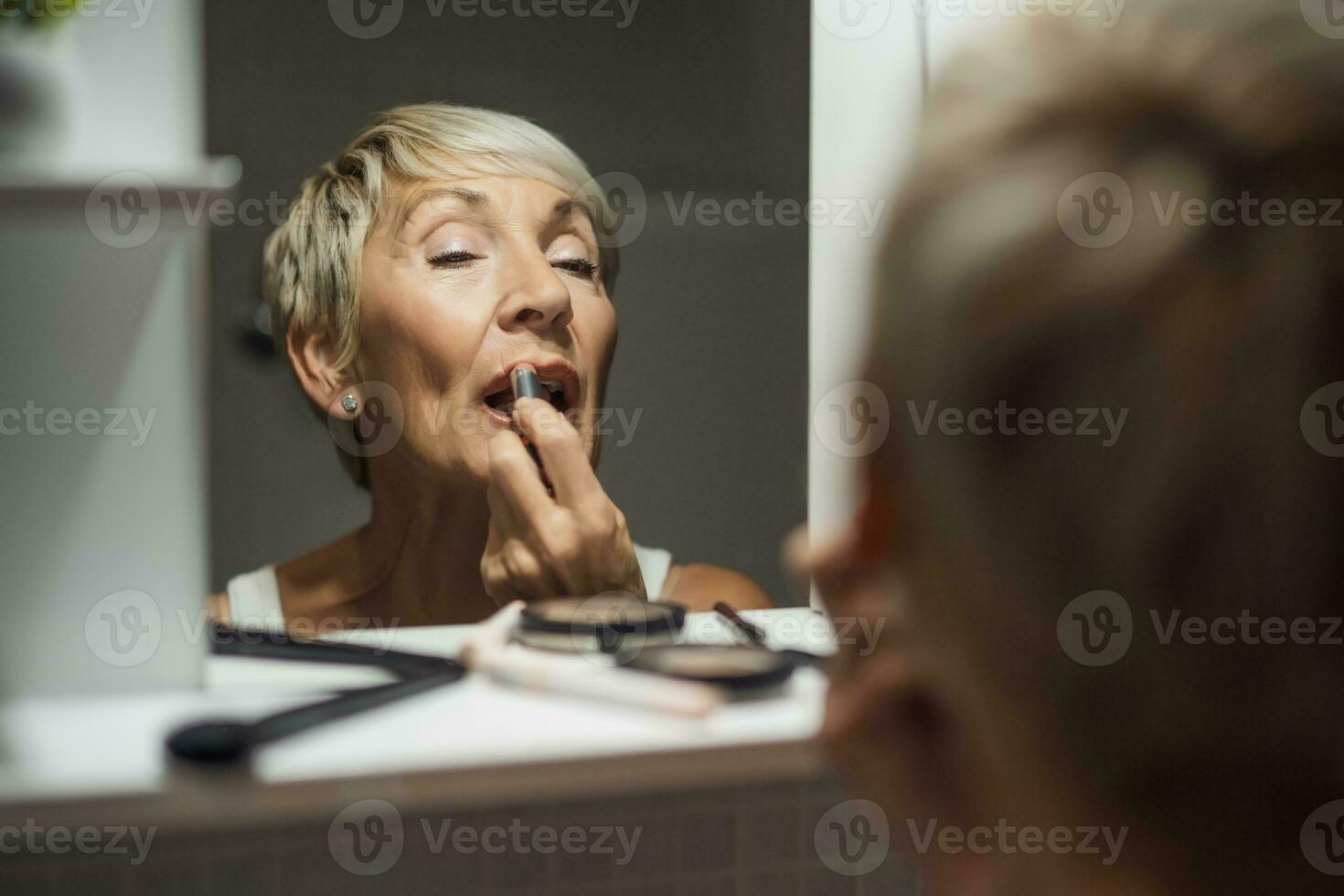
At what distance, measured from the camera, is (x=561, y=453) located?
0.89 m

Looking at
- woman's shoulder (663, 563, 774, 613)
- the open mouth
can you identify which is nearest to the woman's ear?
the open mouth

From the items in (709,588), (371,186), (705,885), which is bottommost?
(705,885)

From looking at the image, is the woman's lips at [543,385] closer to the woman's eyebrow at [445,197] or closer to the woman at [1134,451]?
the woman's eyebrow at [445,197]

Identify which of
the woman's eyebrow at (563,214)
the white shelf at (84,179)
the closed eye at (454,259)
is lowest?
the white shelf at (84,179)

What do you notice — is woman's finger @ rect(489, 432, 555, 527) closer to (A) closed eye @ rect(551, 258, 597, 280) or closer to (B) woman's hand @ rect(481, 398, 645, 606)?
(B) woman's hand @ rect(481, 398, 645, 606)

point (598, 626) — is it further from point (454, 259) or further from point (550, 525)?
point (454, 259)

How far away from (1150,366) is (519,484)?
2.23 ft

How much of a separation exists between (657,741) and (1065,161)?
281 millimetres

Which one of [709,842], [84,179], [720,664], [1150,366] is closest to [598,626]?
[720,664]

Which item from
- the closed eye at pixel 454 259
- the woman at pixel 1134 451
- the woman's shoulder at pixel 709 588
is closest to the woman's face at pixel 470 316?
the closed eye at pixel 454 259

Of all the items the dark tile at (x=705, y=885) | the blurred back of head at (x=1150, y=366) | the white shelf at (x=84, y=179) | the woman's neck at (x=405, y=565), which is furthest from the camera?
the woman's neck at (x=405, y=565)

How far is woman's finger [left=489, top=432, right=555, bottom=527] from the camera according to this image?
875 millimetres

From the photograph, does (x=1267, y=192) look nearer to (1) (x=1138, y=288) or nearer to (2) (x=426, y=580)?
(1) (x=1138, y=288)

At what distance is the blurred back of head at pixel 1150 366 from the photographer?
0.23 m
